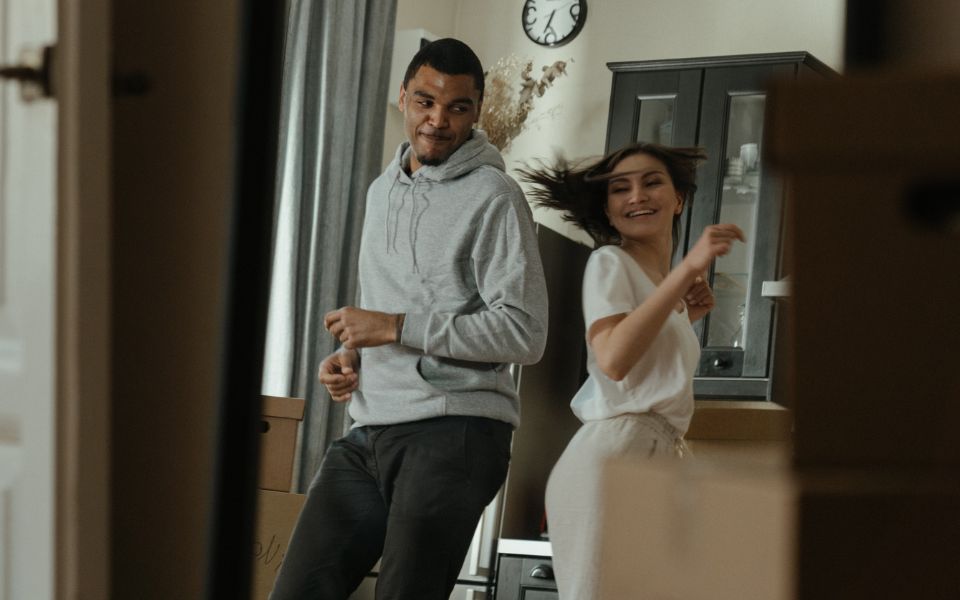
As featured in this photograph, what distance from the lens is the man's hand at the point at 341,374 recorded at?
162 centimetres

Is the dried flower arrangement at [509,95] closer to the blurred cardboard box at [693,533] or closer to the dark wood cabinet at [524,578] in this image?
the dark wood cabinet at [524,578]

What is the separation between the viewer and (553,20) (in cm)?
412

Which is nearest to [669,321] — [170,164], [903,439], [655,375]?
[655,375]

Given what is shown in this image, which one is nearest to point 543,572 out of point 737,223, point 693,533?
point 737,223

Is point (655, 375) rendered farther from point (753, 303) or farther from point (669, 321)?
point (753, 303)

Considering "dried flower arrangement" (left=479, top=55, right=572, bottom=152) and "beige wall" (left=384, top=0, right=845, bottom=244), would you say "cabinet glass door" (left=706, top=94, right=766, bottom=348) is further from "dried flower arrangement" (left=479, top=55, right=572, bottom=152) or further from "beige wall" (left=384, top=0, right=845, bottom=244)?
"dried flower arrangement" (left=479, top=55, right=572, bottom=152)

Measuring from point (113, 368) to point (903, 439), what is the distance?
95cm

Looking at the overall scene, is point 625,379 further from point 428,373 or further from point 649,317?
point 428,373

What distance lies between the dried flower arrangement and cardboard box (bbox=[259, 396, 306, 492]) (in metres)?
1.79

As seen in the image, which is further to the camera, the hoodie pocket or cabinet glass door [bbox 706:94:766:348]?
cabinet glass door [bbox 706:94:766:348]

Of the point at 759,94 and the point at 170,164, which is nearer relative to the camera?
the point at 170,164

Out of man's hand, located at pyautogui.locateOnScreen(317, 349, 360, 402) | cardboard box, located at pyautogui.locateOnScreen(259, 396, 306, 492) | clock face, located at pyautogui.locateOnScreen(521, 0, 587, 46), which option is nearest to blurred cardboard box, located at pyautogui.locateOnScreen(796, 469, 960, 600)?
man's hand, located at pyautogui.locateOnScreen(317, 349, 360, 402)

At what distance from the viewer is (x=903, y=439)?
1.56 ft

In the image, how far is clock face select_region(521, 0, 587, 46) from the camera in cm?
408
